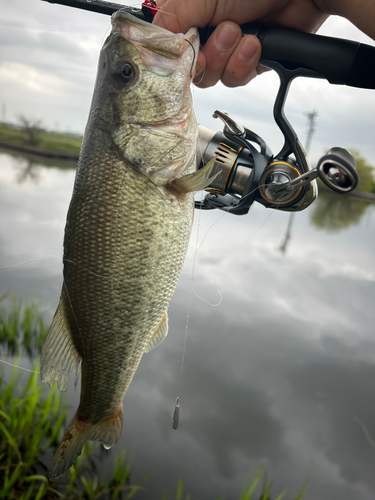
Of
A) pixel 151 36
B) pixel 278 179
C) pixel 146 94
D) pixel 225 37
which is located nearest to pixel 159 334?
pixel 278 179

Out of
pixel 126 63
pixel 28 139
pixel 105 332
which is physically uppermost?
pixel 126 63

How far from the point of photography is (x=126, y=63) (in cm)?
101

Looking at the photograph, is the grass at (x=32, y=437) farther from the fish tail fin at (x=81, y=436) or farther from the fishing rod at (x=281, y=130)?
the fishing rod at (x=281, y=130)

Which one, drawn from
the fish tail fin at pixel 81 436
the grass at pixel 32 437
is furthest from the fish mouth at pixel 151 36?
the grass at pixel 32 437

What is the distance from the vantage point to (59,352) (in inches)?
42.6

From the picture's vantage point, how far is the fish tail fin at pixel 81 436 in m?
1.07

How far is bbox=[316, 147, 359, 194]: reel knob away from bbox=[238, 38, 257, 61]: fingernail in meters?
0.56

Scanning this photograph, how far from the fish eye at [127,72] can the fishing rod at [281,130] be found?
0.32 metres

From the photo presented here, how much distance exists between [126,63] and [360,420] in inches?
758

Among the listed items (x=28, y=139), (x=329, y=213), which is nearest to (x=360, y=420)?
(x=28, y=139)

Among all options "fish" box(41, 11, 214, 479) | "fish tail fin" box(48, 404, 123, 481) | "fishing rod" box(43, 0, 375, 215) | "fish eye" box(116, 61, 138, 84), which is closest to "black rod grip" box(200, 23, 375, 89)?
"fishing rod" box(43, 0, 375, 215)

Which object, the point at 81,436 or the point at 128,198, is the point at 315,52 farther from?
the point at 81,436

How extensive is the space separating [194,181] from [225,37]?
0.60 meters

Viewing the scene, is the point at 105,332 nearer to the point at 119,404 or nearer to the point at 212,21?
the point at 119,404
